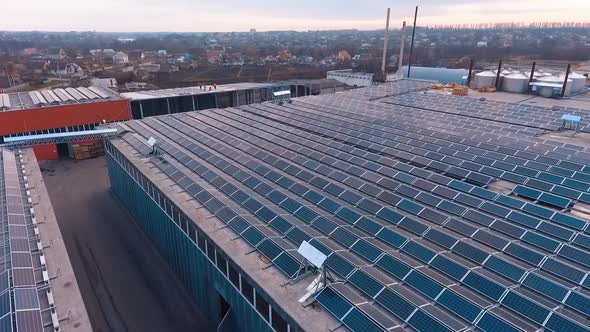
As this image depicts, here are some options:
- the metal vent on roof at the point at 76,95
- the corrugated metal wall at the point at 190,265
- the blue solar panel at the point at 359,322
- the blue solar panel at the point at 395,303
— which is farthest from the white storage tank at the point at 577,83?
the metal vent on roof at the point at 76,95

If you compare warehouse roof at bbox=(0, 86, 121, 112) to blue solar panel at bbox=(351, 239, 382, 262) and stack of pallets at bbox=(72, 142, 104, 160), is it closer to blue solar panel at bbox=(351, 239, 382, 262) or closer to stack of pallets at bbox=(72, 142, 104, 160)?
stack of pallets at bbox=(72, 142, 104, 160)

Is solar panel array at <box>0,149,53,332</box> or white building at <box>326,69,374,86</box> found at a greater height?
white building at <box>326,69,374,86</box>

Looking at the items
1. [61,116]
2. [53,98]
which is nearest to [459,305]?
[61,116]

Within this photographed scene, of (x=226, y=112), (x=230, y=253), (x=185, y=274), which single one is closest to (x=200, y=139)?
(x=226, y=112)

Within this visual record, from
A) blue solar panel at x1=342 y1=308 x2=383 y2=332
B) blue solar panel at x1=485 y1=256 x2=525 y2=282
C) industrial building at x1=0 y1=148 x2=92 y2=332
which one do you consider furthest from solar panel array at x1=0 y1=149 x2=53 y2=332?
blue solar panel at x1=485 y1=256 x2=525 y2=282

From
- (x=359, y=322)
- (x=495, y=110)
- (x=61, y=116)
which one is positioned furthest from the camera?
(x=61, y=116)

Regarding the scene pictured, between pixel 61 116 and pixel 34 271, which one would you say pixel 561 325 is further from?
pixel 61 116
